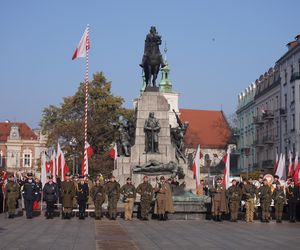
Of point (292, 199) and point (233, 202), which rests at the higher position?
point (292, 199)

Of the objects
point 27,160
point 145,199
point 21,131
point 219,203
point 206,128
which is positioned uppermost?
point 206,128

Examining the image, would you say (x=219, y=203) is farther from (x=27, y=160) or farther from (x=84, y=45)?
(x=27, y=160)

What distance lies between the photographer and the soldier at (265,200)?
2072 centimetres

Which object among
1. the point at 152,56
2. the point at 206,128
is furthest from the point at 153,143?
the point at 206,128

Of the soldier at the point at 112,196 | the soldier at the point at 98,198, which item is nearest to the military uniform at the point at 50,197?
the soldier at the point at 98,198

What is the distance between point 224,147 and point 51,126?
48477mm

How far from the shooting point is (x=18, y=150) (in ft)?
354

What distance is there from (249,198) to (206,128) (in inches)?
3391

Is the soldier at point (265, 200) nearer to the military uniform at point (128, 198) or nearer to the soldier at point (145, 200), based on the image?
the soldier at point (145, 200)

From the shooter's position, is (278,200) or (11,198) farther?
(11,198)

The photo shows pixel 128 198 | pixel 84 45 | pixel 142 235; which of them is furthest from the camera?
pixel 84 45

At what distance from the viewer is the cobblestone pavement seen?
42.5 feet

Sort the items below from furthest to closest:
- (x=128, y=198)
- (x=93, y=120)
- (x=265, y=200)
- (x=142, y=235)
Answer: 1. (x=93, y=120)
2. (x=265, y=200)
3. (x=128, y=198)
4. (x=142, y=235)

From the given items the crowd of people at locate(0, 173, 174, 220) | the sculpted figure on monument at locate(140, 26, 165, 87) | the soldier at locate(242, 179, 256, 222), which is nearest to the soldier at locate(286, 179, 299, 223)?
the soldier at locate(242, 179, 256, 222)
